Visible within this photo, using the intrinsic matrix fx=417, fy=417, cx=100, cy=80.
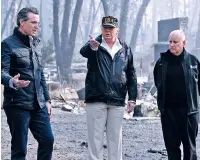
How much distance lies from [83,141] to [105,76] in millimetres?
3491

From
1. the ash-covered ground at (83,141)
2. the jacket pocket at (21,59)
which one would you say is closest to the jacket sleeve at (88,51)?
the jacket pocket at (21,59)

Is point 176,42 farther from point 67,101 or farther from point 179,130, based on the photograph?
point 67,101

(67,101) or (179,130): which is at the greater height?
(179,130)

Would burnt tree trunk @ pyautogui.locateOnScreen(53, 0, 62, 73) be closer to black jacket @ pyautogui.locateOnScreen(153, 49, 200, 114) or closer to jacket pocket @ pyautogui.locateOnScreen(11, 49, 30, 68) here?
black jacket @ pyautogui.locateOnScreen(153, 49, 200, 114)

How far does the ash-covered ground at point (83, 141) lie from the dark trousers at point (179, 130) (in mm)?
1436

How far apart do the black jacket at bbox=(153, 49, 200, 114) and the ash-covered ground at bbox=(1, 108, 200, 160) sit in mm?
1732

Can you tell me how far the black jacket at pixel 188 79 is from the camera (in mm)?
4965

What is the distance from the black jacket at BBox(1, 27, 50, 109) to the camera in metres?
4.28

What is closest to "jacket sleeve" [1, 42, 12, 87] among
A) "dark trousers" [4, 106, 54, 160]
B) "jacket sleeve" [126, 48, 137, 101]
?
"dark trousers" [4, 106, 54, 160]

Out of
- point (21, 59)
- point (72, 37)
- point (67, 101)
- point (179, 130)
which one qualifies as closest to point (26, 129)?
point (21, 59)

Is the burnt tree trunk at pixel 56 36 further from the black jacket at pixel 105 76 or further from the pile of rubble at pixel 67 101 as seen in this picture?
the black jacket at pixel 105 76

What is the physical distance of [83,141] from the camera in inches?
319

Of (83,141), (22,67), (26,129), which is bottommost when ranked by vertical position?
(83,141)

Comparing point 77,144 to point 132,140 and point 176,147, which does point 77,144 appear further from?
point 176,147
